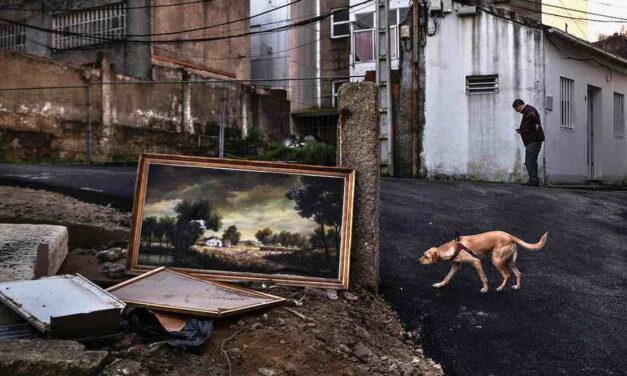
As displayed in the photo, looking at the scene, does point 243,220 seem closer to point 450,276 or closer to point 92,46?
point 450,276

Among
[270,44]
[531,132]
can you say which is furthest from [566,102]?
[270,44]

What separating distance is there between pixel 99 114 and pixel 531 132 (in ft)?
41.4

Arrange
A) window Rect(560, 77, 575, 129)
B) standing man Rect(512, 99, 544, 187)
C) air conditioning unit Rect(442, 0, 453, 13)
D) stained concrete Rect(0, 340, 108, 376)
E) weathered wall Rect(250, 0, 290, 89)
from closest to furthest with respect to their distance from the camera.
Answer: stained concrete Rect(0, 340, 108, 376) < standing man Rect(512, 99, 544, 187) < air conditioning unit Rect(442, 0, 453, 13) < window Rect(560, 77, 575, 129) < weathered wall Rect(250, 0, 290, 89)

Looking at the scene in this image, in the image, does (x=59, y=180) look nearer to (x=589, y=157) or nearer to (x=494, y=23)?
(x=494, y=23)

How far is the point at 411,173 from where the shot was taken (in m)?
16.0

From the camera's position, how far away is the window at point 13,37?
25.0m

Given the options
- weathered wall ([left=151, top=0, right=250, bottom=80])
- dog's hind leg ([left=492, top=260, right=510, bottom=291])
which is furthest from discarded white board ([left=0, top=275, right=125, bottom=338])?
weathered wall ([left=151, top=0, right=250, bottom=80])

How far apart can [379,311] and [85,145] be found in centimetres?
1578

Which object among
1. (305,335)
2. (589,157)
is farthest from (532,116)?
(305,335)

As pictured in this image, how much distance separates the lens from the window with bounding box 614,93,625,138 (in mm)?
20266

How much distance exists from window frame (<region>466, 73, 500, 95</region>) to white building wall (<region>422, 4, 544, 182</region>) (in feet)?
0.29

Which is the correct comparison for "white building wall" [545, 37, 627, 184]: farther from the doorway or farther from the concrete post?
the concrete post

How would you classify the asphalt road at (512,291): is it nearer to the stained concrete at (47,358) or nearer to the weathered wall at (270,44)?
the stained concrete at (47,358)

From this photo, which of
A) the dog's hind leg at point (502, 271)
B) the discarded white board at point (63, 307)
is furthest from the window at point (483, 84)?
the discarded white board at point (63, 307)
